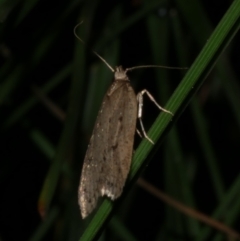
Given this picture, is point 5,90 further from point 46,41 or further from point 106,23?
point 106,23

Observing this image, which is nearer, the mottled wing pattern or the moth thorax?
the mottled wing pattern

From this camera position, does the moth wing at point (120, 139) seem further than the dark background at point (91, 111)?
No

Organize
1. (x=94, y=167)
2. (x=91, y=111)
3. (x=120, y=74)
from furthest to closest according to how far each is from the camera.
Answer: (x=91, y=111), (x=120, y=74), (x=94, y=167)

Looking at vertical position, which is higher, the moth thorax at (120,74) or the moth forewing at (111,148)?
the moth thorax at (120,74)

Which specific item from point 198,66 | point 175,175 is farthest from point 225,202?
point 198,66

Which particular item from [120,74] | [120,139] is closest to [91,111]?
[120,74]

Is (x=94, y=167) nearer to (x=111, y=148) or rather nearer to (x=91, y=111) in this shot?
(x=111, y=148)

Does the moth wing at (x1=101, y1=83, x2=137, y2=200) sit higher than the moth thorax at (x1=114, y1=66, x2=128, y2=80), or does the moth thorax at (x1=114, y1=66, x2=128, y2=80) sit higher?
the moth thorax at (x1=114, y1=66, x2=128, y2=80)
